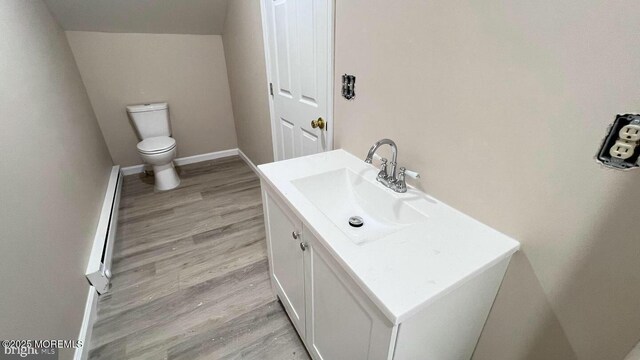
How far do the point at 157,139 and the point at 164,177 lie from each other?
39 centimetres

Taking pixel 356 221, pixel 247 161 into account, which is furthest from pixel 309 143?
pixel 247 161

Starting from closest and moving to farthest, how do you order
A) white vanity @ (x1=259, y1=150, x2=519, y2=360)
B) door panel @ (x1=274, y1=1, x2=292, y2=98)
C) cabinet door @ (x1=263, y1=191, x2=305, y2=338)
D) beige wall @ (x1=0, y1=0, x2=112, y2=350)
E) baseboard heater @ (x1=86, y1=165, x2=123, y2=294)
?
1. white vanity @ (x1=259, y1=150, x2=519, y2=360)
2. beige wall @ (x1=0, y1=0, x2=112, y2=350)
3. cabinet door @ (x1=263, y1=191, x2=305, y2=338)
4. baseboard heater @ (x1=86, y1=165, x2=123, y2=294)
5. door panel @ (x1=274, y1=1, x2=292, y2=98)

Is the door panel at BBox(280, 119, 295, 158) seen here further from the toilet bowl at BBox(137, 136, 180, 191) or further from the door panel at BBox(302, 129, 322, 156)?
the toilet bowl at BBox(137, 136, 180, 191)

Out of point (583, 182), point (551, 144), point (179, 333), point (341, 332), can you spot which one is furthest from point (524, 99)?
point (179, 333)

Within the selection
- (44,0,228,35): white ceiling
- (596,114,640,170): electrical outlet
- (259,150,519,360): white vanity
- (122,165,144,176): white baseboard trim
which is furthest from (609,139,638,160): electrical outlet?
(122,165,144,176): white baseboard trim

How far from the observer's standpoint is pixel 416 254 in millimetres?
698

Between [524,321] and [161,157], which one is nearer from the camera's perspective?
[524,321]

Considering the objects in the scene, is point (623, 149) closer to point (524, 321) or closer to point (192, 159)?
point (524, 321)

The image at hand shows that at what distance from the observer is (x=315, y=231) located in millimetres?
799

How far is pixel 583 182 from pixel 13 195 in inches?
70.5

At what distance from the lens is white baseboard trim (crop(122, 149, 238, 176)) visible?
2953mm

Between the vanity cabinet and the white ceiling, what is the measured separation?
2236 millimetres

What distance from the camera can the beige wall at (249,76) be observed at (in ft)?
6.90

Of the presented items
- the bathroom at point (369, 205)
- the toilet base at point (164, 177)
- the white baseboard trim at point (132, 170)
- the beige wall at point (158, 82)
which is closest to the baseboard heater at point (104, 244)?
the bathroom at point (369, 205)
